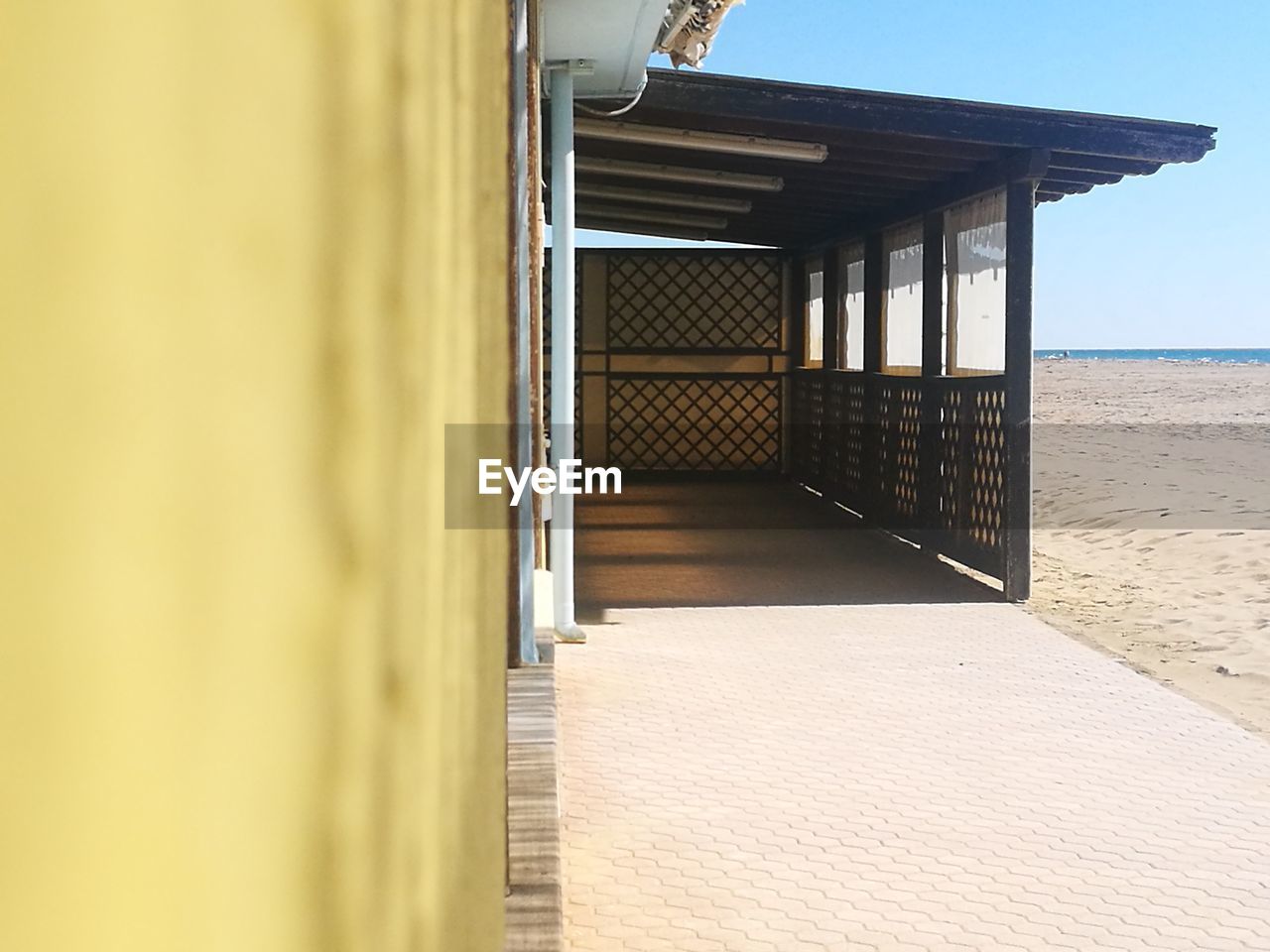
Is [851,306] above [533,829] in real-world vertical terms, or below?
above

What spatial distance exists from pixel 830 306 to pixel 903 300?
1.73 metres

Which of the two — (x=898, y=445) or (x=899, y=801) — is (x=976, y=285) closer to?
(x=898, y=445)

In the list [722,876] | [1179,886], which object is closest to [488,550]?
[722,876]

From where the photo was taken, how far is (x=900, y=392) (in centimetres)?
725

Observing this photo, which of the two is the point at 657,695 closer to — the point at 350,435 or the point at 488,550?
the point at 488,550

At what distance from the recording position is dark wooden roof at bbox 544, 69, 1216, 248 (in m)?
5.23

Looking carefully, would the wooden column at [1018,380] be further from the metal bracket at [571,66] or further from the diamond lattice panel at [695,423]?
the diamond lattice panel at [695,423]

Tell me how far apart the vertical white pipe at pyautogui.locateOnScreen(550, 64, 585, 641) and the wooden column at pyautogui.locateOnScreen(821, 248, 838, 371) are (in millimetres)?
4517

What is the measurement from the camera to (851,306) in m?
8.63

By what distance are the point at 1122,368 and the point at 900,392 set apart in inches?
1363

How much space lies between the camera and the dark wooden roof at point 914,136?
17.1 ft

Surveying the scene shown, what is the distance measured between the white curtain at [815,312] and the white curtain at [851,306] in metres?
0.61

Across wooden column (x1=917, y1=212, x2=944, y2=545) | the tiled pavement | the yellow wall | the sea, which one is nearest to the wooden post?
wooden column (x1=917, y1=212, x2=944, y2=545)

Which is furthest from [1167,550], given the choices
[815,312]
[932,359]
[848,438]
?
[815,312]
